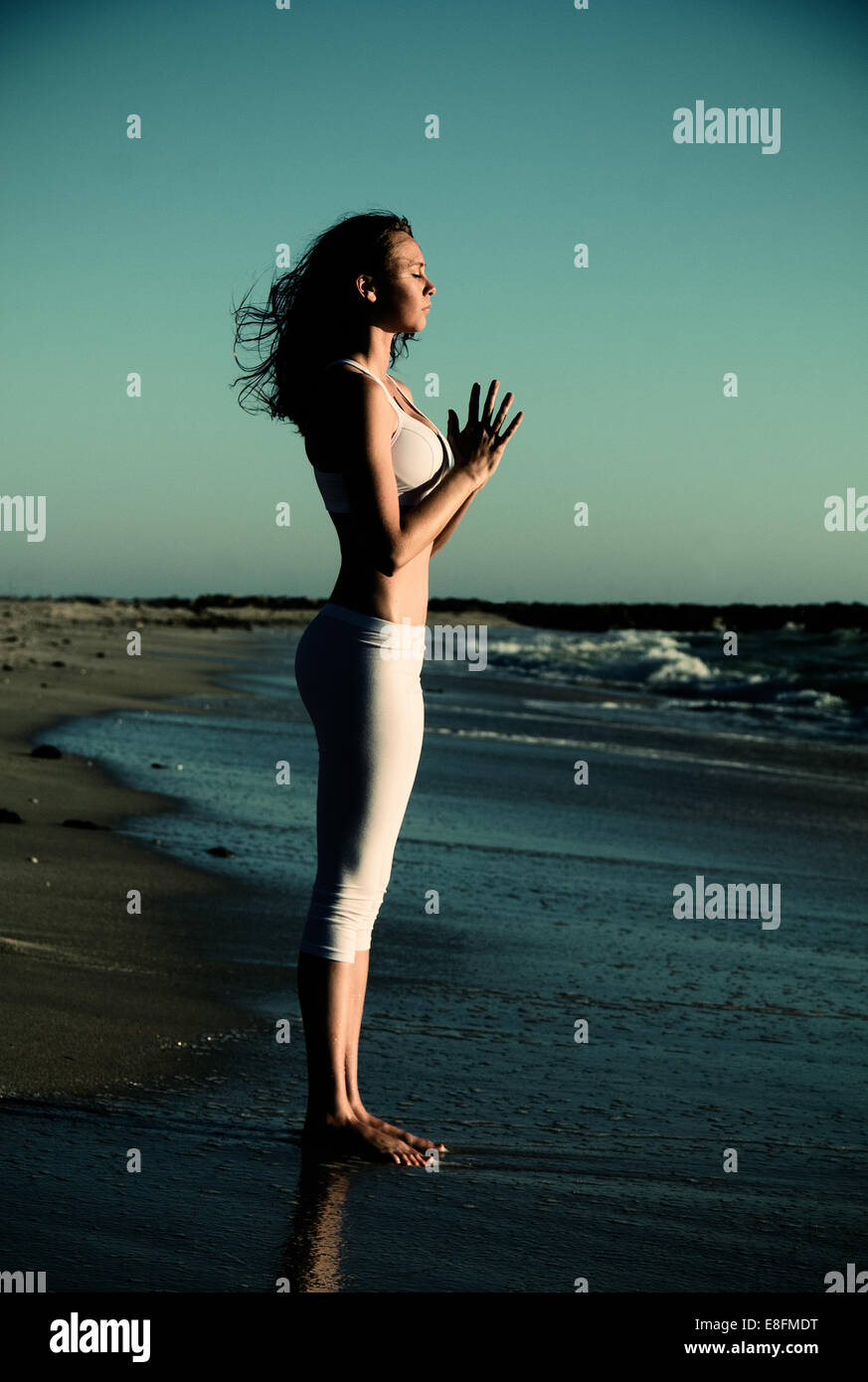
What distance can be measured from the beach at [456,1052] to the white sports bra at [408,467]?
1.30 m

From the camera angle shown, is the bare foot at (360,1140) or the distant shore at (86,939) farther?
the distant shore at (86,939)

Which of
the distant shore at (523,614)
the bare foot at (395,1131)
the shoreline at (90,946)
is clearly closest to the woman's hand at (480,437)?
the bare foot at (395,1131)

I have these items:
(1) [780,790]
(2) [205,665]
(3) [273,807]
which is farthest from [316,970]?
(2) [205,665]

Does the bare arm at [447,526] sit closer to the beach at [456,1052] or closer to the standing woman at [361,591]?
the standing woman at [361,591]

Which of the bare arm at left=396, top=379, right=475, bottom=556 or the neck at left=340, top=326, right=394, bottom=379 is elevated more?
the neck at left=340, top=326, right=394, bottom=379

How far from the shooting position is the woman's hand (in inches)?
113

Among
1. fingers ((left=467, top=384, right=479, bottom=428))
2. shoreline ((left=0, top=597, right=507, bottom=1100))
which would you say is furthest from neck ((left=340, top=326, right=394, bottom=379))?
shoreline ((left=0, top=597, right=507, bottom=1100))

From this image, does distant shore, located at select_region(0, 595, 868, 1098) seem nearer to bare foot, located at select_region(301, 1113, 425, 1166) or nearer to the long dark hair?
bare foot, located at select_region(301, 1113, 425, 1166)

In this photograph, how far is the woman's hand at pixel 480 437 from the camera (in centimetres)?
287

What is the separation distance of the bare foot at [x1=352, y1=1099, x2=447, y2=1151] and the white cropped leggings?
1.00ft

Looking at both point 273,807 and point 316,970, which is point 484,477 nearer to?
point 316,970

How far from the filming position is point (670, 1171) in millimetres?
2742

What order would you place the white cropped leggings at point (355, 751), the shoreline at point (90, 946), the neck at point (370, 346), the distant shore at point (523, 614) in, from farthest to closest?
1. the distant shore at point (523, 614)
2. the shoreline at point (90, 946)
3. the neck at point (370, 346)
4. the white cropped leggings at point (355, 751)

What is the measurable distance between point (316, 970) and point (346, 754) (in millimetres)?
447
